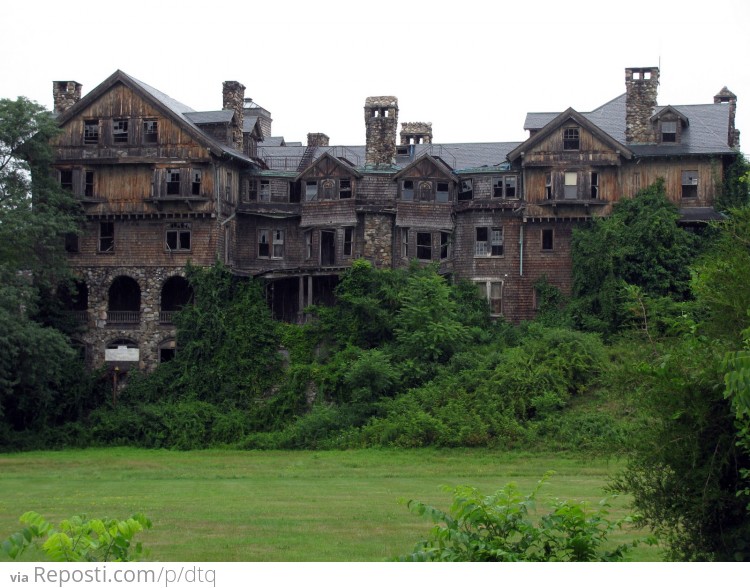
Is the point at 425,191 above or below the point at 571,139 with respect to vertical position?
below

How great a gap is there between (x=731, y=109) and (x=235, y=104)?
2528cm

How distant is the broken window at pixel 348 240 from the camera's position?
5678 centimetres

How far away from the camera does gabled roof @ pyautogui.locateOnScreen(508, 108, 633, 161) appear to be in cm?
5338

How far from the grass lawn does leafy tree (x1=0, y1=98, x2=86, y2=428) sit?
4.02m

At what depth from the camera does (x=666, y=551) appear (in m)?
18.1

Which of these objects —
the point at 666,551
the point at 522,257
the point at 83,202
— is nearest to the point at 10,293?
the point at 83,202

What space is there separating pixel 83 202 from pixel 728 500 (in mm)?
43176

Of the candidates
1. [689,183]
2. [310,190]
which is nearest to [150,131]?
[310,190]

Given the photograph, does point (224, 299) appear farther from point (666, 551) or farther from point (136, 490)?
point (666, 551)

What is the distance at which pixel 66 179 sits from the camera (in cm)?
5547

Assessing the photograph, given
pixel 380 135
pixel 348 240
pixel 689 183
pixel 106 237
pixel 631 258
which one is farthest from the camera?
pixel 380 135

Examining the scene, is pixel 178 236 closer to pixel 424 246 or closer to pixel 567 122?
pixel 424 246

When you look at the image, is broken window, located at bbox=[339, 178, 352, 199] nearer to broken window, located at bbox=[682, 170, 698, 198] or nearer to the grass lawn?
broken window, located at bbox=[682, 170, 698, 198]

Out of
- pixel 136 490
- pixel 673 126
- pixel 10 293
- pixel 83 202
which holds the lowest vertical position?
pixel 136 490
